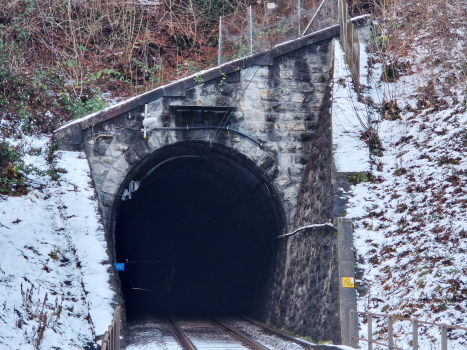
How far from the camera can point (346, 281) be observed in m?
9.27

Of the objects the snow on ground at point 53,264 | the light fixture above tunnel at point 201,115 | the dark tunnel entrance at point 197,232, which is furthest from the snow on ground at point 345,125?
the snow on ground at point 53,264

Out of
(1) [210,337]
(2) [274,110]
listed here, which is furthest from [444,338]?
(2) [274,110]

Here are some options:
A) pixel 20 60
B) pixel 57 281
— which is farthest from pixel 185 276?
pixel 57 281

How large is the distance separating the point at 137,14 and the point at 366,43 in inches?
338

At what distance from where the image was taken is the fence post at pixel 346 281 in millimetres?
8766

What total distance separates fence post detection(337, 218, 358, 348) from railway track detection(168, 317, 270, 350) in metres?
1.80

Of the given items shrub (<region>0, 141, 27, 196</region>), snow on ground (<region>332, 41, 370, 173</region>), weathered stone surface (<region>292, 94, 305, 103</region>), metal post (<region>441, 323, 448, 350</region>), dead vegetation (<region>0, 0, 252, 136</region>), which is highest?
dead vegetation (<region>0, 0, 252, 136</region>)

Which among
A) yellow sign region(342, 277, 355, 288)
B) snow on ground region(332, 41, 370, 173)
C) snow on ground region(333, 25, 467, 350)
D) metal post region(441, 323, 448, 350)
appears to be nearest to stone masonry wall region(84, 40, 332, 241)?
snow on ground region(332, 41, 370, 173)

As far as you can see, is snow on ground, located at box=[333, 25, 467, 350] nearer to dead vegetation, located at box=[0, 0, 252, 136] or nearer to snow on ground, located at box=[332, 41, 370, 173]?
snow on ground, located at box=[332, 41, 370, 173]

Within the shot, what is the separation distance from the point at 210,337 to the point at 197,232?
35.5 ft

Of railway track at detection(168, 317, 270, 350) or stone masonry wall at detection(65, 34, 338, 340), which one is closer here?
railway track at detection(168, 317, 270, 350)

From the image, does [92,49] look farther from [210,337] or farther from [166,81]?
[210,337]

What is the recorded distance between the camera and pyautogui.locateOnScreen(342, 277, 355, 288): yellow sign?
9.24 m

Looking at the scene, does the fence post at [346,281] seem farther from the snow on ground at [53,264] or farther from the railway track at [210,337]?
the snow on ground at [53,264]
